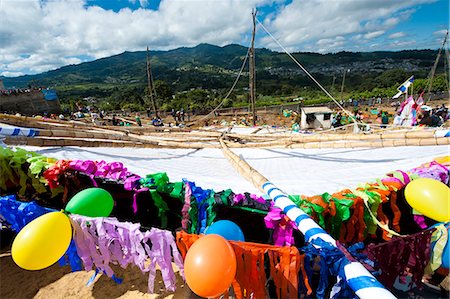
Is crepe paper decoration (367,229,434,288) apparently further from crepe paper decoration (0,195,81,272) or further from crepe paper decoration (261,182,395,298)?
crepe paper decoration (0,195,81,272)

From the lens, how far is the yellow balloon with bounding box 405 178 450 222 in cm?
205

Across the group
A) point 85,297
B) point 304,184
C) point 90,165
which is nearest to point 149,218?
point 90,165

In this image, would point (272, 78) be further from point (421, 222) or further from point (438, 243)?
point (438, 243)

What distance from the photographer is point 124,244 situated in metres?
2.34

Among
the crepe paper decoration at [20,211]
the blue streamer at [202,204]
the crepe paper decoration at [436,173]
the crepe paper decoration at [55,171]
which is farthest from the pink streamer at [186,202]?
the crepe paper decoration at [436,173]

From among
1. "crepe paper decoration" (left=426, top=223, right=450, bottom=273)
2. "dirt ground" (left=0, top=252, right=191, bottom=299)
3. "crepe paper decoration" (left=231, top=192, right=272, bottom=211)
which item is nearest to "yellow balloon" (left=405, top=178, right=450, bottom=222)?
"crepe paper decoration" (left=426, top=223, right=450, bottom=273)

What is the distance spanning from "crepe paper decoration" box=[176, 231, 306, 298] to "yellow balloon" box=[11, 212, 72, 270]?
1536 millimetres

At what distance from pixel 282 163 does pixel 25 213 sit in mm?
3503

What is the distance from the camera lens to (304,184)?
2.97 metres

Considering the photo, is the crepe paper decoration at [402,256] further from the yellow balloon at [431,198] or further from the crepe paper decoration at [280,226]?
the crepe paper decoration at [280,226]

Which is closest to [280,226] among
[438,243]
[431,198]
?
[431,198]

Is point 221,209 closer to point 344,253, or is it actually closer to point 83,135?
point 344,253

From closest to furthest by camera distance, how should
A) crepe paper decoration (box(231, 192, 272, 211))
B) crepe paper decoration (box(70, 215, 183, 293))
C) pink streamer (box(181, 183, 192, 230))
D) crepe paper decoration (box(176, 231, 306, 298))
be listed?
crepe paper decoration (box(176, 231, 306, 298)) < crepe paper decoration (box(70, 215, 183, 293)) < crepe paper decoration (box(231, 192, 272, 211)) < pink streamer (box(181, 183, 192, 230))

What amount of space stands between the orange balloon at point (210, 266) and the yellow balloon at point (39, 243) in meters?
1.29
